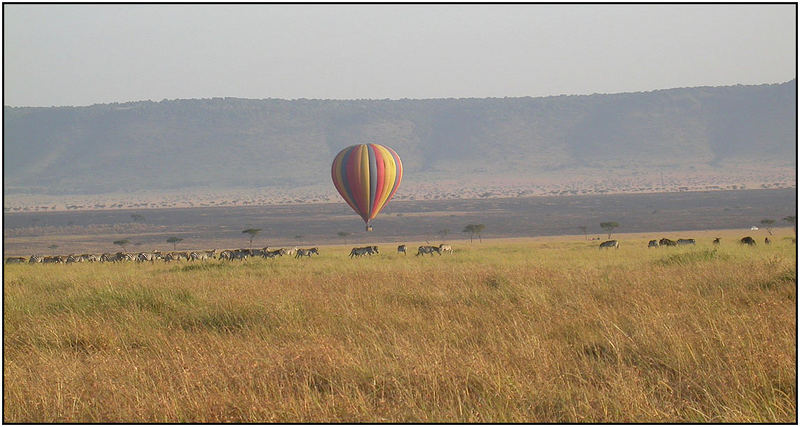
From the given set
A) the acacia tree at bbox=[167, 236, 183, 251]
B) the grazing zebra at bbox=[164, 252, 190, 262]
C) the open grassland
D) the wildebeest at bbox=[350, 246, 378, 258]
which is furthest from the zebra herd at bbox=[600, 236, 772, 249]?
the acacia tree at bbox=[167, 236, 183, 251]

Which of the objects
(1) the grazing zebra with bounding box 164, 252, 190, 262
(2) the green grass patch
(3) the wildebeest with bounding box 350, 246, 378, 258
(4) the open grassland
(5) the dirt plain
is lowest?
(5) the dirt plain

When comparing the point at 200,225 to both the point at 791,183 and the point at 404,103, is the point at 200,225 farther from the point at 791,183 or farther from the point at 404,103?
the point at 404,103

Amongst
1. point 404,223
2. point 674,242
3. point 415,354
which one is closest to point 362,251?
point 674,242

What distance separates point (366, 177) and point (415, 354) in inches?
1060

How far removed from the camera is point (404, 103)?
19562 centimetres

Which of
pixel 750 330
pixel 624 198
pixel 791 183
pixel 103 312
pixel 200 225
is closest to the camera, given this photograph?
pixel 750 330

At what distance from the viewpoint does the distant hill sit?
485 ft

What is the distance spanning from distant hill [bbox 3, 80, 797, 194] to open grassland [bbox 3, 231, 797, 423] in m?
132

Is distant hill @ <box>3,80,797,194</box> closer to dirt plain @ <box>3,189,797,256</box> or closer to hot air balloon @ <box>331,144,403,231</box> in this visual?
dirt plain @ <box>3,189,797,256</box>

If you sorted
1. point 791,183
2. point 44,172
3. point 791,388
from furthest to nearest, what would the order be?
point 44,172 → point 791,183 → point 791,388

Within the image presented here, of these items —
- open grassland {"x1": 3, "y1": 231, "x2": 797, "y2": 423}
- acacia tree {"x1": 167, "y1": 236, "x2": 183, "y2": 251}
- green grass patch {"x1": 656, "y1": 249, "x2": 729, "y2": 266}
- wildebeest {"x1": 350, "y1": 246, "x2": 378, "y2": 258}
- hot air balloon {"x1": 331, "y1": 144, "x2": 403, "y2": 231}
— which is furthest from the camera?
acacia tree {"x1": 167, "y1": 236, "x2": 183, "y2": 251}

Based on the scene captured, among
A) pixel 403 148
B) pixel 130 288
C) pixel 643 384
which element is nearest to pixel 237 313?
pixel 130 288

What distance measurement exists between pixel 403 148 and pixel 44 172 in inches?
2462

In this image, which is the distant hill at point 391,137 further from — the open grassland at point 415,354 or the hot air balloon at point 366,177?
the open grassland at point 415,354
